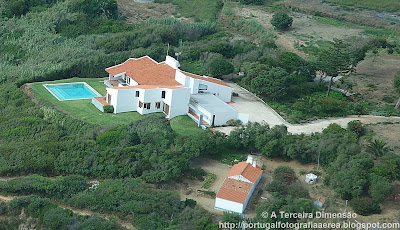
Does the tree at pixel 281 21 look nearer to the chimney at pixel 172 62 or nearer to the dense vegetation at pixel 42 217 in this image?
the chimney at pixel 172 62

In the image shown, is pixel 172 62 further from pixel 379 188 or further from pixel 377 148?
pixel 379 188

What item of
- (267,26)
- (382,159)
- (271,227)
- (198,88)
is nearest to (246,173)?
(271,227)

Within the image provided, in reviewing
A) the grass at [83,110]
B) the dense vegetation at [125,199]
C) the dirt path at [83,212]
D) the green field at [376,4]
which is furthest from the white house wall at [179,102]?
the green field at [376,4]

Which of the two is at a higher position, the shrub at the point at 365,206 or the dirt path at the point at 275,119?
the shrub at the point at 365,206

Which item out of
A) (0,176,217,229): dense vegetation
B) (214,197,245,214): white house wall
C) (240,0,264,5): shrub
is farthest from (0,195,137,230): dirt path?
(240,0,264,5): shrub

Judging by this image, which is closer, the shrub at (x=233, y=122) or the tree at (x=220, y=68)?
the shrub at (x=233, y=122)

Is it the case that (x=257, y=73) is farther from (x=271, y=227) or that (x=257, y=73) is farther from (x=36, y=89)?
(x=271, y=227)
